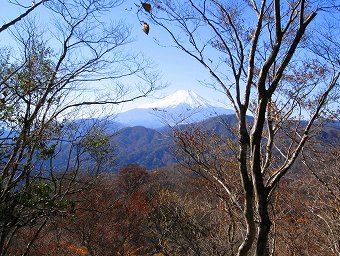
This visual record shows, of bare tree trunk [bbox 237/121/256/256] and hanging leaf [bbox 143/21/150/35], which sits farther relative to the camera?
bare tree trunk [bbox 237/121/256/256]

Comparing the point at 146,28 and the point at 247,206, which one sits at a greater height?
the point at 146,28

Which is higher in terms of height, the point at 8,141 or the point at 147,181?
the point at 8,141

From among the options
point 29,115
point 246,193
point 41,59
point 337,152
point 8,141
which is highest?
point 41,59

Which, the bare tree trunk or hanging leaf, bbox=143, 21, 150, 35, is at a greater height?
hanging leaf, bbox=143, 21, 150, 35

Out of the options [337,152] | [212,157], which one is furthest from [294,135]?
[337,152]

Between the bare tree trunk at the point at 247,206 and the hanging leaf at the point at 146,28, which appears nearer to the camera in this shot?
the hanging leaf at the point at 146,28

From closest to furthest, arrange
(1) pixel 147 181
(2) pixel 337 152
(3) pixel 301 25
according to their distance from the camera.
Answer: (3) pixel 301 25
(2) pixel 337 152
(1) pixel 147 181

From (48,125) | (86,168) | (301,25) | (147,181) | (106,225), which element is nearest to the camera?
(301,25)

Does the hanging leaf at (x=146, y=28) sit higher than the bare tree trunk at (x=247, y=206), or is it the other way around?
the hanging leaf at (x=146, y=28)

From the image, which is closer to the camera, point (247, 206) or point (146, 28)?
point (146, 28)

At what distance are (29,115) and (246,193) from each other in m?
4.06

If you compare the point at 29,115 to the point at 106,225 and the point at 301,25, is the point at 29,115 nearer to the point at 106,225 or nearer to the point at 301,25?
the point at 301,25

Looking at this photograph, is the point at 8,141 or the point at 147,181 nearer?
the point at 8,141

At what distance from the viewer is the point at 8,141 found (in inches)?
184
